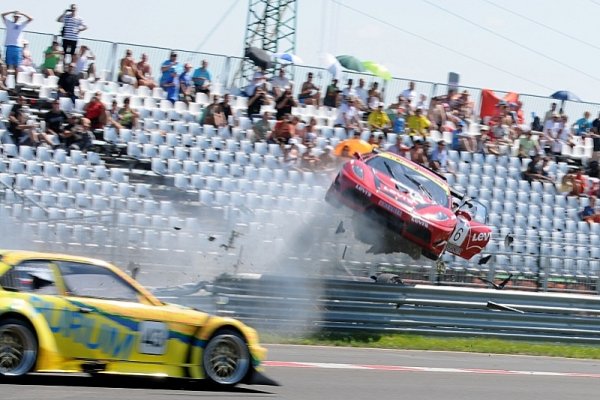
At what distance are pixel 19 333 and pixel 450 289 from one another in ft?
33.8

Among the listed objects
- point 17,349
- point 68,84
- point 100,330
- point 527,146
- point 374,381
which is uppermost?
point 68,84

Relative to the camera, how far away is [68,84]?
71.5 ft

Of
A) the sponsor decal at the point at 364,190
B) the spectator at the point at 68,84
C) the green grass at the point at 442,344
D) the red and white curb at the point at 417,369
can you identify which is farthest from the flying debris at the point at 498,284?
the spectator at the point at 68,84

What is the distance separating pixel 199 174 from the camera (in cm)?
2106

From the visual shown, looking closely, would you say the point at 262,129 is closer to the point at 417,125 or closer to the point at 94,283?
the point at 417,125

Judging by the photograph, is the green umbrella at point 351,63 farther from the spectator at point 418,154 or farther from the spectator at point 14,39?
the spectator at point 14,39

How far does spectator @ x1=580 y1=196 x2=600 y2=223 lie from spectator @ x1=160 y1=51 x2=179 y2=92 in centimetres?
932

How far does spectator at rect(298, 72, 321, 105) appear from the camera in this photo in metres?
24.9

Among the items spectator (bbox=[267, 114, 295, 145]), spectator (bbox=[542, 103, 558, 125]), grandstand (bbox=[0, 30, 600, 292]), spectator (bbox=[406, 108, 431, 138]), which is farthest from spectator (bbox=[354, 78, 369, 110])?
spectator (bbox=[542, 103, 558, 125])

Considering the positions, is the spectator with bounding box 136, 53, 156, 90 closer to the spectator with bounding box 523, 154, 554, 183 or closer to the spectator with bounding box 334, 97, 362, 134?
the spectator with bounding box 334, 97, 362, 134

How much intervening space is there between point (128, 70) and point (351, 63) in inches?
314

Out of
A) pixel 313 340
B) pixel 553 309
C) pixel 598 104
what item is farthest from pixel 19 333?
pixel 598 104

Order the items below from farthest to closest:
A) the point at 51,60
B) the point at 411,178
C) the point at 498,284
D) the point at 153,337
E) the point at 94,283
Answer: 1. the point at 51,60
2. the point at 498,284
3. the point at 411,178
4. the point at 153,337
5. the point at 94,283

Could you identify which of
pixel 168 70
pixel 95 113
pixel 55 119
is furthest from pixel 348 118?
pixel 55 119
